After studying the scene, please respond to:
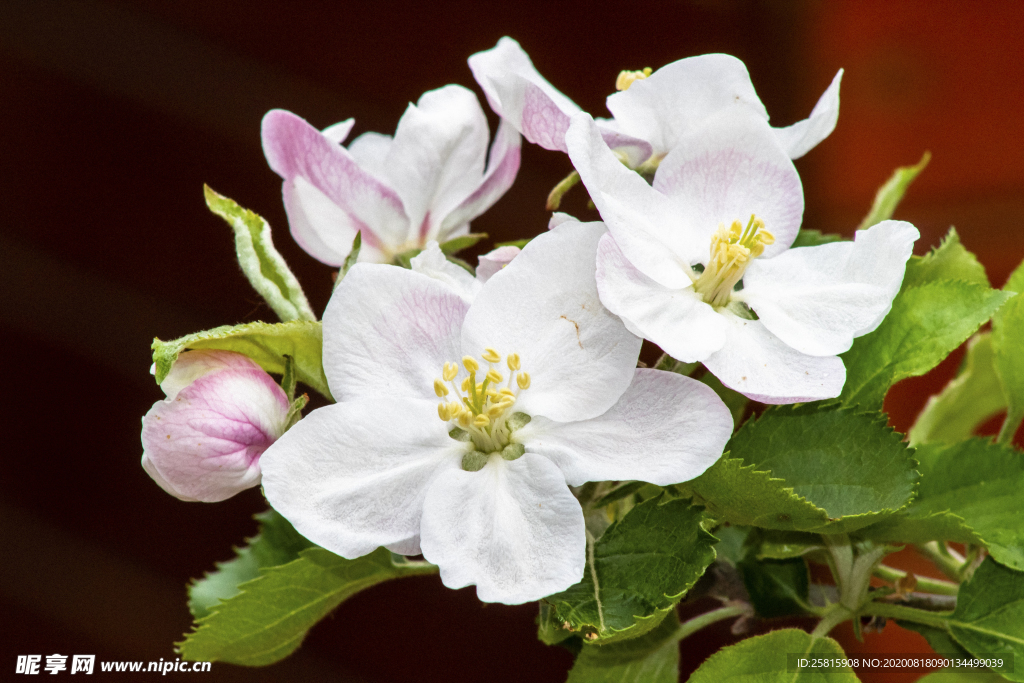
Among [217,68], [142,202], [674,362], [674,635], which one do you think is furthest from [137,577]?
[674,362]

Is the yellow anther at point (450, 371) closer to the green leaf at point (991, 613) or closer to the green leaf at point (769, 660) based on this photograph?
the green leaf at point (769, 660)

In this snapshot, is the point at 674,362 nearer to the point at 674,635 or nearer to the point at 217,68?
the point at 674,635

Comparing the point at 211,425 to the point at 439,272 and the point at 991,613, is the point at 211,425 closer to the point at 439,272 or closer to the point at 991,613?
the point at 439,272

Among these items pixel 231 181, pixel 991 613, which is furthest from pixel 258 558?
pixel 231 181

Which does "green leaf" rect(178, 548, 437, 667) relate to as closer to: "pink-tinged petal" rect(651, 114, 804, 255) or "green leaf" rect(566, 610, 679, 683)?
"green leaf" rect(566, 610, 679, 683)

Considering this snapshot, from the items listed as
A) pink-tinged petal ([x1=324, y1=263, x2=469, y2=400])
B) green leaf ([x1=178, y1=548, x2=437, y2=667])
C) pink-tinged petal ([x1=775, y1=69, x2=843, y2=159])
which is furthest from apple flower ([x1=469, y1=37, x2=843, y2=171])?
green leaf ([x1=178, y1=548, x2=437, y2=667])
